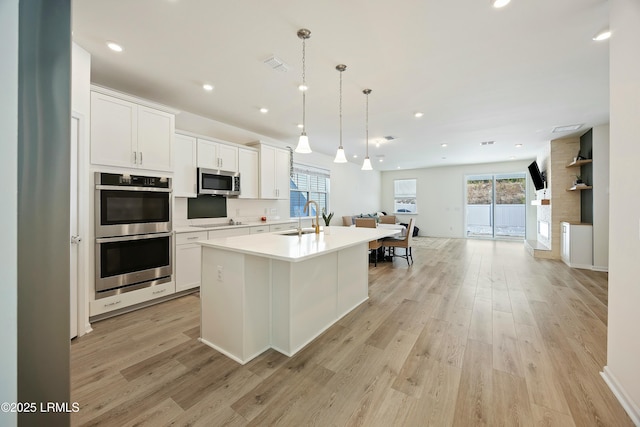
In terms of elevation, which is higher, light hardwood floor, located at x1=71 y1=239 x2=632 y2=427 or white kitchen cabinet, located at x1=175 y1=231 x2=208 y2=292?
white kitchen cabinet, located at x1=175 y1=231 x2=208 y2=292

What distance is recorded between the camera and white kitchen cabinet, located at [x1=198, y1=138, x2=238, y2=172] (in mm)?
3996

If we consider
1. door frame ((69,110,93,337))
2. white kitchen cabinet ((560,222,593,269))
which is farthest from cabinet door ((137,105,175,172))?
white kitchen cabinet ((560,222,593,269))

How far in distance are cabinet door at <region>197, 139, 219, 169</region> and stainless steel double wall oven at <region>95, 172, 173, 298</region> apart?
806 millimetres

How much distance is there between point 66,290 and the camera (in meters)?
0.76

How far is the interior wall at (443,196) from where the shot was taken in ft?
30.1

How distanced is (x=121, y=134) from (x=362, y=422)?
3.58 metres

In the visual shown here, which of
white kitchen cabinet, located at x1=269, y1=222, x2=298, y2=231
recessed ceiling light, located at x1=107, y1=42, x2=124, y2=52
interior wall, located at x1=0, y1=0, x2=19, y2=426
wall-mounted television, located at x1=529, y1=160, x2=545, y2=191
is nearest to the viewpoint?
interior wall, located at x1=0, y1=0, x2=19, y2=426

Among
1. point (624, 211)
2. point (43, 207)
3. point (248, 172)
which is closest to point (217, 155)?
point (248, 172)

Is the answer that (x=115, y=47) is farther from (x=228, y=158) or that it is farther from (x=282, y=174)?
(x=282, y=174)

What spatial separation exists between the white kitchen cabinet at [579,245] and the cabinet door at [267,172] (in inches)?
235

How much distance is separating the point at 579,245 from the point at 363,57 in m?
5.61

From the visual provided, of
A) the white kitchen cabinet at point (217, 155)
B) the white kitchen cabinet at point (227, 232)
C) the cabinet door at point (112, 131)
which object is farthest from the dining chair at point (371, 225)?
the cabinet door at point (112, 131)

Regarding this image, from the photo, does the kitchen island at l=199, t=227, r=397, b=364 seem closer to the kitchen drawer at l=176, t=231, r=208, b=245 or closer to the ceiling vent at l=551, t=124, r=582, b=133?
the kitchen drawer at l=176, t=231, r=208, b=245

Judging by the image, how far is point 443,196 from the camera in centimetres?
959
